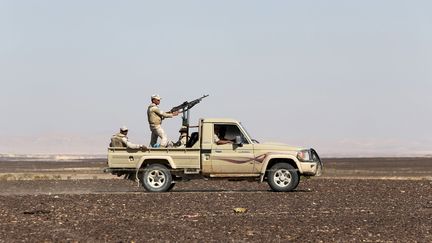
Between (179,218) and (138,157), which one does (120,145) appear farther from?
(179,218)

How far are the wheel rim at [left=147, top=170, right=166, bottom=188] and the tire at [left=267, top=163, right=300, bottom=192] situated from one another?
10.9ft

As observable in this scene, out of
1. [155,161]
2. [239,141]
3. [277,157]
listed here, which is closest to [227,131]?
[239,141]

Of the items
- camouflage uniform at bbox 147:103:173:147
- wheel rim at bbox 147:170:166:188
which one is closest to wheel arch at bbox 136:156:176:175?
wheel rim at bbox 147:170:166:188

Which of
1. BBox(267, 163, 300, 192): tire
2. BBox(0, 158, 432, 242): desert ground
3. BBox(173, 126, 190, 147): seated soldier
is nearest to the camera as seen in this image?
BBox(0, 158, 432, 242): desert ground

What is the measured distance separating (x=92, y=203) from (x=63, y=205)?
2.68ft

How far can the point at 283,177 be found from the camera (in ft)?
76.8

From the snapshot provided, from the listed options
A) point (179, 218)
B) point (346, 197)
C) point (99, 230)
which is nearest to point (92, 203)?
point (179, 218)

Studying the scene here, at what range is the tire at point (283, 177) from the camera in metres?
23.3

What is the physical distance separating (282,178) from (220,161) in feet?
6.56

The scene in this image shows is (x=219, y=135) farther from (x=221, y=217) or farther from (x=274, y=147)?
(x=221, y=217)

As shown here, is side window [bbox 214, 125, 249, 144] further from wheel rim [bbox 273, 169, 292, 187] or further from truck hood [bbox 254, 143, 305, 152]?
wheel rim [bbox 273, 169, 292, 187]

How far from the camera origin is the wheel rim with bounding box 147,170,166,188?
77.4 ft

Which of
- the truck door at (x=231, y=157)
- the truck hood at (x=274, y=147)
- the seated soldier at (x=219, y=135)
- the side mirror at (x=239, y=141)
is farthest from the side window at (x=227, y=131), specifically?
the truck hood at (x=274, y=147)

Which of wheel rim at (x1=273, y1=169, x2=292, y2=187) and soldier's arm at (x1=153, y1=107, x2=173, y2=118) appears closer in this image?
wheel rim at (x1=273, y1=169, x2=292, y2=187)
